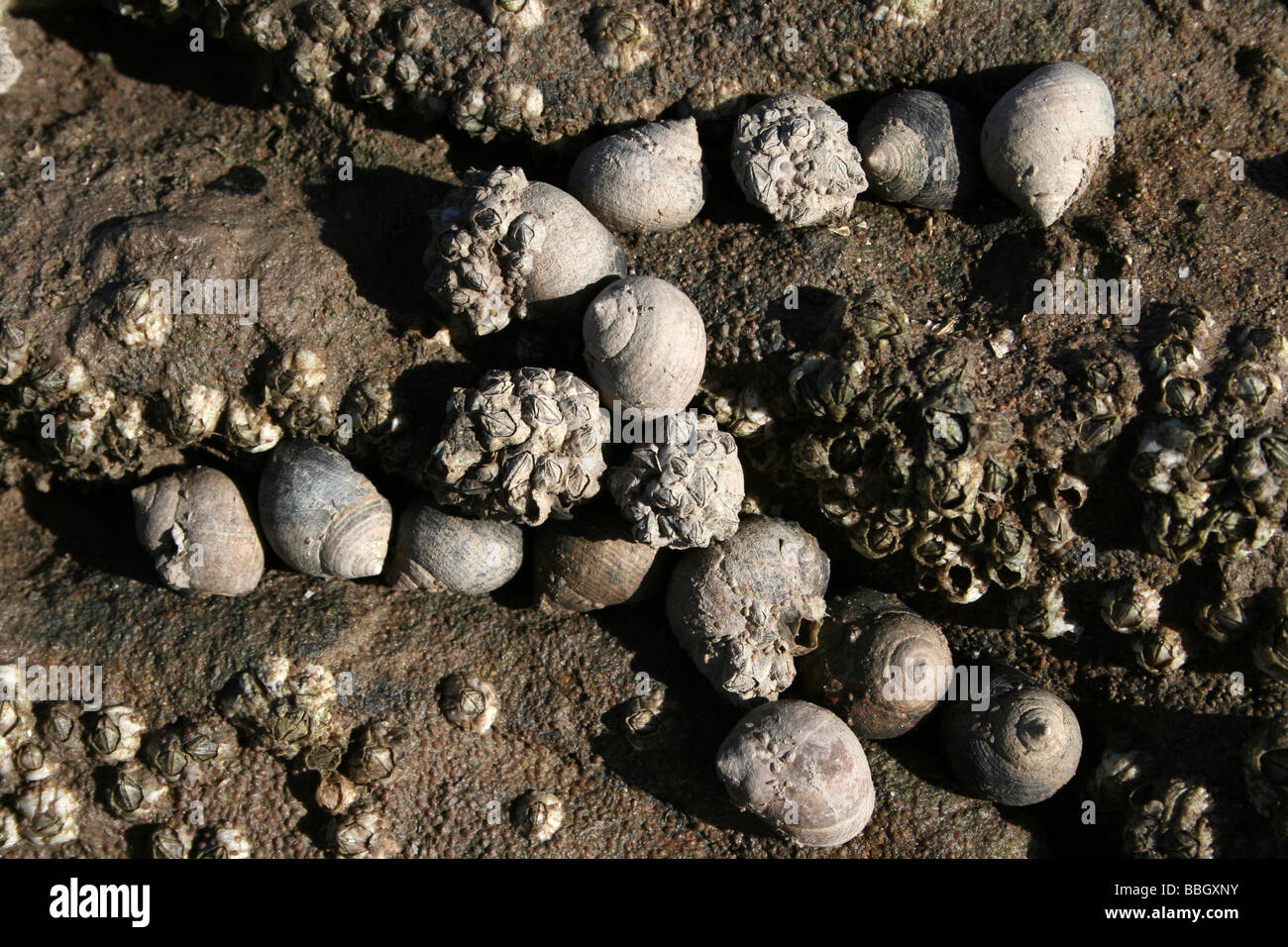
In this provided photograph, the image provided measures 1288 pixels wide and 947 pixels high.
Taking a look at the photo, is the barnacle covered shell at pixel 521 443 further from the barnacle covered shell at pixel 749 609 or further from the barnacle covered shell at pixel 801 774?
the barnacle covered shell at pixel 801 774

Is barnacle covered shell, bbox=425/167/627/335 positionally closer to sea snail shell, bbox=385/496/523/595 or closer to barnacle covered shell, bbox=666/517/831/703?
sea snail shell, bbox=385/496/523/595

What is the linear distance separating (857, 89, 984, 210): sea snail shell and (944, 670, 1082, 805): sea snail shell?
88.4 inches

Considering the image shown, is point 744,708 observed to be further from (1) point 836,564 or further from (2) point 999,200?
(2) point 999,200

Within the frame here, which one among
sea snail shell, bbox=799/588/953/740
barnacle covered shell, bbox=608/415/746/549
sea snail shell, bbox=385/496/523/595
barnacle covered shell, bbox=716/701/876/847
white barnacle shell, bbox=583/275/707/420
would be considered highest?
white barnacle shell, bbox=583/275/707/420

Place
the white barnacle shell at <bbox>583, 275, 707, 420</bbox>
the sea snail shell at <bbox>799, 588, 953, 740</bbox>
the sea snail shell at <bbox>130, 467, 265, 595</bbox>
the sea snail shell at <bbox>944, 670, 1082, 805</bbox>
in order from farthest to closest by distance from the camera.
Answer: the sea snail shell at <bbox>130, 467, 265, 595</bbox> → the sea snail shell at <bbox>799, 588, 953, 740</bbox> → the sea snail shell at <bbox>944, 670, 1082, 805</bbox> → the white barnacle shell at <bbox>583, 275, 707, 420</bbox>

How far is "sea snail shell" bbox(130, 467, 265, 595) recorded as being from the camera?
13.8 ft

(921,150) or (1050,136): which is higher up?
(1050,136)

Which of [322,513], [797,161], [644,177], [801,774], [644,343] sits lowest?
[801,774]

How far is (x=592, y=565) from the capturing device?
4.22 meters

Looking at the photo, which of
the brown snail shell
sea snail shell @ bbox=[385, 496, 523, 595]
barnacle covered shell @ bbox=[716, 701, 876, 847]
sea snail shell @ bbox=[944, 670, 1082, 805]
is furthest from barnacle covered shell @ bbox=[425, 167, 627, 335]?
sea snail shell @ bbox=[944, 670, 1082, 805]

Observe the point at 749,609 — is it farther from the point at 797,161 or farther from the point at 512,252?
the point at 797,161

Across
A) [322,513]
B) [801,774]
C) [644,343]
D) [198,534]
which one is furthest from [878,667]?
[198,534]

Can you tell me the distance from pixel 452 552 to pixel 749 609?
132 cm

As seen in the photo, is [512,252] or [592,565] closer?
[512,252]
